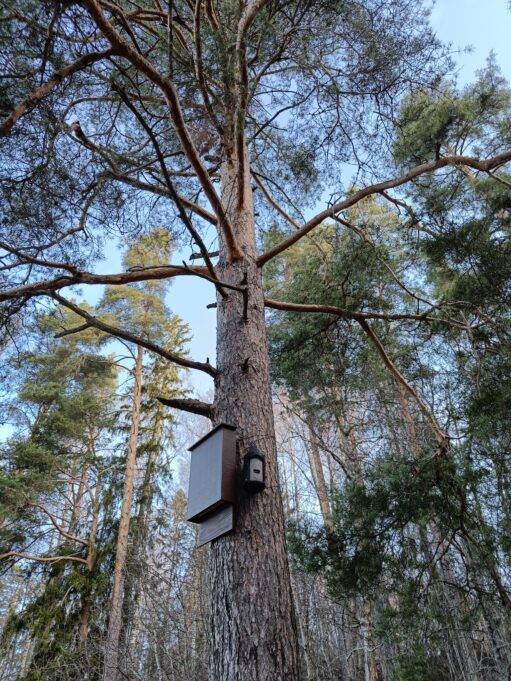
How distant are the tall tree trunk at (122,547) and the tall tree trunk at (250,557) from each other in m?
4.34

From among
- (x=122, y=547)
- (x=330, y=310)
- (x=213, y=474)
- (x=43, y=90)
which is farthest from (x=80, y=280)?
(x=122, y=547)

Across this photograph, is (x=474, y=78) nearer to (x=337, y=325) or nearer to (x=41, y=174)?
(x=337, y=325)

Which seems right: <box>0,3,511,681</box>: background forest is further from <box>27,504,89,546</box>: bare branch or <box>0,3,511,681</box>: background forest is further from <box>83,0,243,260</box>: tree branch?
<box>83,0,243,260</box>: tree branch

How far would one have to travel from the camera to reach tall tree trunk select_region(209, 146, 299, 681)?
160cm

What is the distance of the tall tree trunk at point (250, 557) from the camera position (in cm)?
160

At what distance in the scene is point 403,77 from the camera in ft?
13.3

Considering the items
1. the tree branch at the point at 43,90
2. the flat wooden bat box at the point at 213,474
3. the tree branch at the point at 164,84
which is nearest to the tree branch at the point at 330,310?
the tree branch at the point at 164,84

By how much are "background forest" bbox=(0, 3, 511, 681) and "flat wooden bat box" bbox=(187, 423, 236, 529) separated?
10.4 inches

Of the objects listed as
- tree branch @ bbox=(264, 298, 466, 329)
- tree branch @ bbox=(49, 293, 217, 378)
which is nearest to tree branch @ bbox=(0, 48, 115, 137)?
tree branch @ bbox=(49, 293, 217, 378)

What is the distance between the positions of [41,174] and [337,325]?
9.52ft

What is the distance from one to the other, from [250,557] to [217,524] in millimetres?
213

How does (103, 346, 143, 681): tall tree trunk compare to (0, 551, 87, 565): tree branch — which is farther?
(0, 551, 87, 565): tree branch

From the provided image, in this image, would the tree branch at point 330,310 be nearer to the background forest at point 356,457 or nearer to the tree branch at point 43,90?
the background forest at point 356,457

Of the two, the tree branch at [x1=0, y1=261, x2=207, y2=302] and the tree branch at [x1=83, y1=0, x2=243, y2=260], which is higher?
the tree branch at [x1=83, y1=0, x2=243, y2=260]
